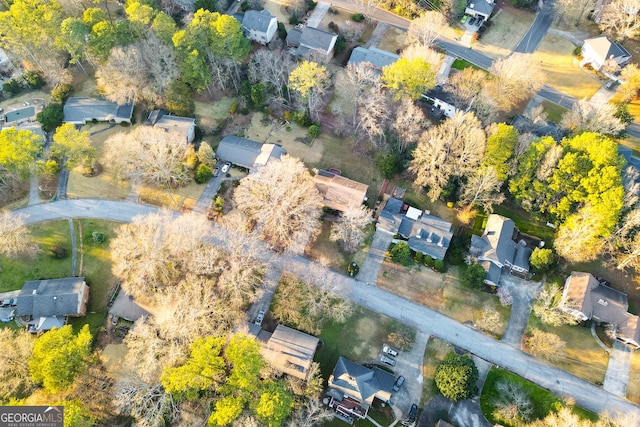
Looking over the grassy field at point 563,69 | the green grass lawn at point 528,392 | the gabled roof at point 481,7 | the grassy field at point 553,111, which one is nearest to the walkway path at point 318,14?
the gabled roof at point 481,7

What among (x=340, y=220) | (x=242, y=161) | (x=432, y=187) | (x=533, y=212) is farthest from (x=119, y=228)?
(x=533, y=212)

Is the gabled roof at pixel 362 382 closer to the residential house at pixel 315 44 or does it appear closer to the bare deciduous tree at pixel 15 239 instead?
the bare deciduous tree at pixel 15 239

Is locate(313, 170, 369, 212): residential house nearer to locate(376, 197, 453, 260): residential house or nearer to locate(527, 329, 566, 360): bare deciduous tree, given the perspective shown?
locate(376, 197, 453, 260): residential house

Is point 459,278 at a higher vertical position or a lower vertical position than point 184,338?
higher

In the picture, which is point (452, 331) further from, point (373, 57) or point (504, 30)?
point (504, 30)

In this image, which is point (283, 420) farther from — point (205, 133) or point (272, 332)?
point (205, 133)

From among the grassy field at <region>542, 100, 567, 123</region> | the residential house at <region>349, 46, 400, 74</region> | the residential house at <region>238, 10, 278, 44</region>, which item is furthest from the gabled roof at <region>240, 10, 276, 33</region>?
the grassy field at <region>542, 100, 567, 123</region>
